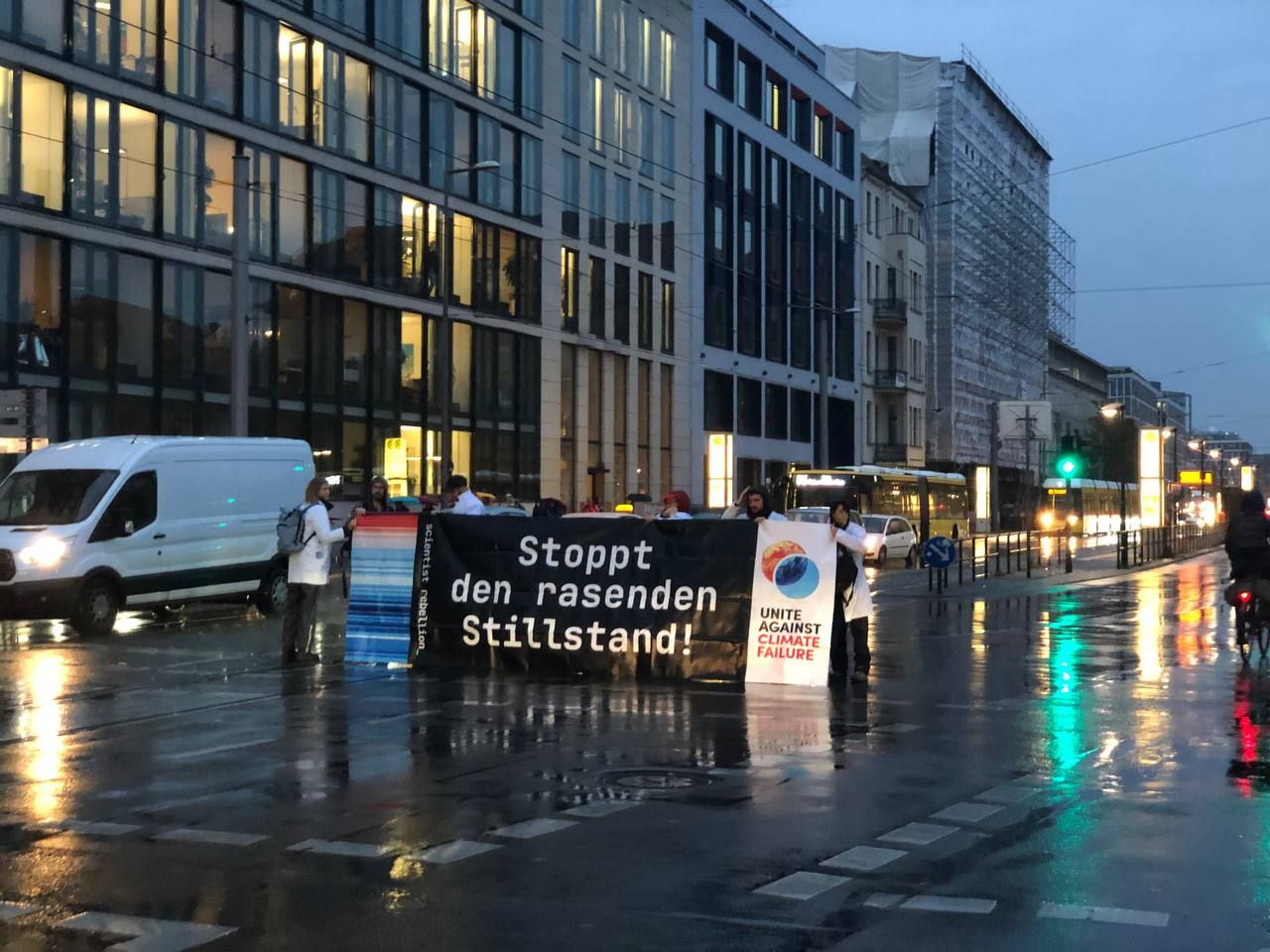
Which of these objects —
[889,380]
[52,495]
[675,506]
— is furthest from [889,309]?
[675,506]

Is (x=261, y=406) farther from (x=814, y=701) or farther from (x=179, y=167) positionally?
(x=814, y=701)

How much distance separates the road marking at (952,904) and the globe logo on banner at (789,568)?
836cm

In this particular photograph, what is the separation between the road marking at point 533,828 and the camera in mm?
8083

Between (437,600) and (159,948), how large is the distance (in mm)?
10213

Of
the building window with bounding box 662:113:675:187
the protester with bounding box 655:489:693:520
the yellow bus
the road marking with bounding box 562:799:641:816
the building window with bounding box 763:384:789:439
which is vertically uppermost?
the building window with bounding box 662:113:675:187

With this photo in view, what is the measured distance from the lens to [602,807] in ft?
29.0

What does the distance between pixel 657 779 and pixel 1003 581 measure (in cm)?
2840

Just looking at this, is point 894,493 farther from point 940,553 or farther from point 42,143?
point 42,143

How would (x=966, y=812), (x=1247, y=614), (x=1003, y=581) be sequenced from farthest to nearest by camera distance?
(x=1003, y=581), (x=1247, y=614), (x=966, y=812)

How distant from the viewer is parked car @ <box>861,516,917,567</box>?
44031mm

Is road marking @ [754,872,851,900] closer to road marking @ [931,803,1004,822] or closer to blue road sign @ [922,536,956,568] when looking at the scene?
road marking @ [931,803,1004,822]

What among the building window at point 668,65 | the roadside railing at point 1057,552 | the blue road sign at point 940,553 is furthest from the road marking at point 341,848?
the building window at point 668,65

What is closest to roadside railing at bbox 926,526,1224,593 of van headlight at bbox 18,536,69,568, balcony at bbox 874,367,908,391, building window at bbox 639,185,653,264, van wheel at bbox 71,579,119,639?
van wheel at bbox 71,579,119,639

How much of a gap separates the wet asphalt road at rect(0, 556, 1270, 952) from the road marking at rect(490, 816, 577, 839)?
0.03 metres
